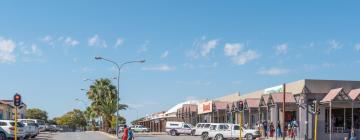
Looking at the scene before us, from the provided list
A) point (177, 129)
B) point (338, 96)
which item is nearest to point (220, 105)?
point (177, 129)

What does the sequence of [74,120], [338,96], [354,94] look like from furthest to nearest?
1. [74,120]
2. [354,94]
3. [338,96]

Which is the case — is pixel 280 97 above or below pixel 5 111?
above

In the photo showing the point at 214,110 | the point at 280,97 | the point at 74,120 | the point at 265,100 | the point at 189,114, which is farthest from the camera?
the point at 74,120

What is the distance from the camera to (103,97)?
88.2 m

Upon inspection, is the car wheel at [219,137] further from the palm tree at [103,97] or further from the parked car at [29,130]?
the palm tree at [103,97]

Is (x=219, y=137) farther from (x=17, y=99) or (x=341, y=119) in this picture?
(x=17, y=99)

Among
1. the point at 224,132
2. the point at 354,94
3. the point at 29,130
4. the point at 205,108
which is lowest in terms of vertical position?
the point at 224,132

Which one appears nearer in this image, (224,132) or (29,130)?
(29,130)

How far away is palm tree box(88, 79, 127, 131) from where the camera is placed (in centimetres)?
8269

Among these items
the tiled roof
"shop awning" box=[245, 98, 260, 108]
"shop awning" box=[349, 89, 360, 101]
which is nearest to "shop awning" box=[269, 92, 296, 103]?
"shop awning" box=[349, 89, 360, 101]

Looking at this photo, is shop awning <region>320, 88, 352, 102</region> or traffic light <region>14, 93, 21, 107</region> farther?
shop awning <region>320, 88, 352, 102</region>

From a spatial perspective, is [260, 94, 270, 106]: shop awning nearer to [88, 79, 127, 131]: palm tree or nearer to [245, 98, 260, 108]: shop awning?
[245, 98, 260, 108]: shop awning

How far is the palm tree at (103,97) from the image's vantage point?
82694mm

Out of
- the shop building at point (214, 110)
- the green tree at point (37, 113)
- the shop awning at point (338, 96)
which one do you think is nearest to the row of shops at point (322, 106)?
the shop awning at point (338, 96)
